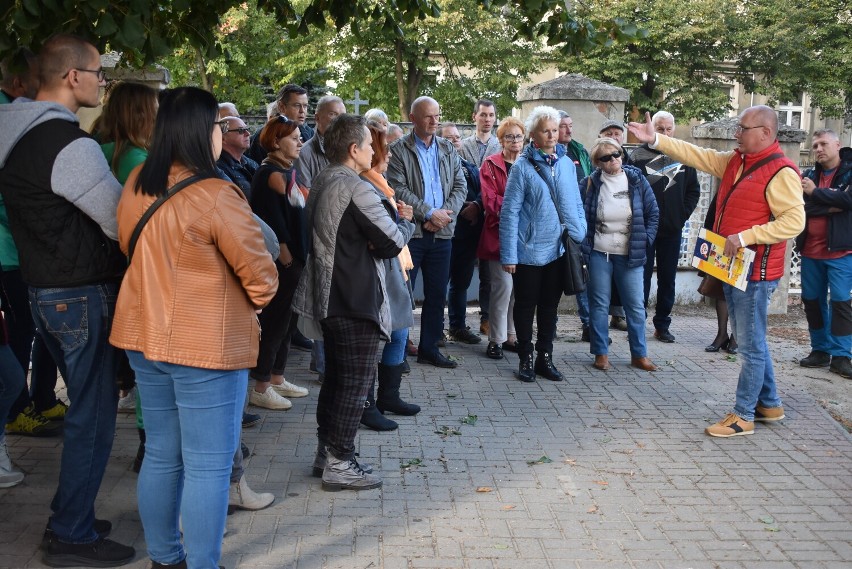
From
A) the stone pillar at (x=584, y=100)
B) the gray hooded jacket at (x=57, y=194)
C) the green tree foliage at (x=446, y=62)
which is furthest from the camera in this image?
the green tree foliage at (x=446, y=62)

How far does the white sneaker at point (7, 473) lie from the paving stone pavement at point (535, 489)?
0.35 feet

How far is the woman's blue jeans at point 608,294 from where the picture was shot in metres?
7.99

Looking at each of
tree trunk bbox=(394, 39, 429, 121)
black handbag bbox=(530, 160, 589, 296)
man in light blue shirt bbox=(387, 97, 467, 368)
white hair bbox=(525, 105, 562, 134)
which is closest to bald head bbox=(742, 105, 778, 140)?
white hair bbox=(525, 105, 562, 134)

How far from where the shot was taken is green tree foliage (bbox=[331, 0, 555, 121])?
25.6m

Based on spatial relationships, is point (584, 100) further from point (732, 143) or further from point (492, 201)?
point (492, 201)

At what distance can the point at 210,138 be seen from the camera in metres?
3.51

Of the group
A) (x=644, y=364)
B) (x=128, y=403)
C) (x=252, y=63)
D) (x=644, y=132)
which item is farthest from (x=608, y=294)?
(x=252, y=63)

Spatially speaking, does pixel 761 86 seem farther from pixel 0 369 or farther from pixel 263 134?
pixel 0 369

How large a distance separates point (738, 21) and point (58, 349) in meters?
30.5

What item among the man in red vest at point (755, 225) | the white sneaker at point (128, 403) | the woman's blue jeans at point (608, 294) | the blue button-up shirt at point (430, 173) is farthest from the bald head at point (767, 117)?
the white sneaker at point (128, 403)

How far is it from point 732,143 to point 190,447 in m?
8.95

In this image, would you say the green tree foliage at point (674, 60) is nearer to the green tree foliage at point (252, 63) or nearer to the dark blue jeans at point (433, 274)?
the green tree foliage at point (252, 63)

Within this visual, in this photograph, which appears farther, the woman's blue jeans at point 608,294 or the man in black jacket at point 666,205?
the man in black jacket at point 666,205

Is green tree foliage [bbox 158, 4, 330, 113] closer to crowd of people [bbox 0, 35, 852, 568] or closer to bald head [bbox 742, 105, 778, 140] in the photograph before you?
crowd of people [bbox 0, 35, 852, 568]
